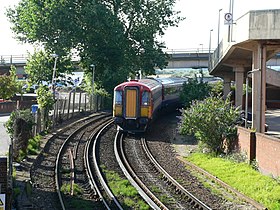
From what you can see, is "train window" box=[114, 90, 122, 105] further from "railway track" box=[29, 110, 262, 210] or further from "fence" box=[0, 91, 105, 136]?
"fence" box=[0, 91, 105, 136]

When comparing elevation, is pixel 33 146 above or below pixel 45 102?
below

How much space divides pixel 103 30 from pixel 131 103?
2122 centimetres

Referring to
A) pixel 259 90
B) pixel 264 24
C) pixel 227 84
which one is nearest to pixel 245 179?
pixel 259 90

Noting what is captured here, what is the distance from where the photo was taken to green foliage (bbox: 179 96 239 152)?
68.5 feet

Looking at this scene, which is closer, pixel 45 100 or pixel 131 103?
pixel 131 103

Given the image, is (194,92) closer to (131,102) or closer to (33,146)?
(131,102)

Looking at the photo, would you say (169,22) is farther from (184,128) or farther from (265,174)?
(265,174)

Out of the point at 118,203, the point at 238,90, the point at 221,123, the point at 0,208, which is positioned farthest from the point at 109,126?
the point at 0,208

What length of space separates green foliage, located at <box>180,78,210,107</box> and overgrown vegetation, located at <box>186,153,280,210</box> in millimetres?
16086

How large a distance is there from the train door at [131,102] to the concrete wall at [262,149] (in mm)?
8543

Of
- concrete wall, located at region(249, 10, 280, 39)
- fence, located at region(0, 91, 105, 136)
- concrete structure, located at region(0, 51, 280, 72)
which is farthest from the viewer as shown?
concrete structure, located at region(0, 51, 280, 72)

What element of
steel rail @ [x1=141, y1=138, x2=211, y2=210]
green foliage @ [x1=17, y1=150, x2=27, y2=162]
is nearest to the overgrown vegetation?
steel rail @ [x1=141, y1=138, x2=211, y2=210]

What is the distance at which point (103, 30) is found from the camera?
4722cm

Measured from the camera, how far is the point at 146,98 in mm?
27453
